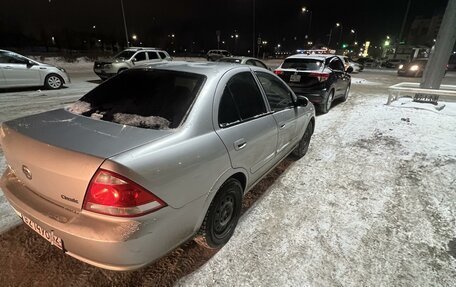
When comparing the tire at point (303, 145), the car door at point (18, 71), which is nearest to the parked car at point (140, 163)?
the tire at point (303, 145)

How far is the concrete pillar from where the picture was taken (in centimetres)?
795

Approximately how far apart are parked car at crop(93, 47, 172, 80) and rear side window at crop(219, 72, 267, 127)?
10.5 metres

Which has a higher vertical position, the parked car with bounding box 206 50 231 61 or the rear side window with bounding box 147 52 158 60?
Answer: the rear side window with bounding box 147 52 158 60

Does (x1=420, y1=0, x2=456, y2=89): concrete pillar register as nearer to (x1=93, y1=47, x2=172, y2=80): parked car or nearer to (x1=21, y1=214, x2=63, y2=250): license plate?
(x1=21, y1=214, x2=63, y2=250): license plate

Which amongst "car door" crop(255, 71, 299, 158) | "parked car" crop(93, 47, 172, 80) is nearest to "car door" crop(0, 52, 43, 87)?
"parked car" crop(93, 47, 172, 80)

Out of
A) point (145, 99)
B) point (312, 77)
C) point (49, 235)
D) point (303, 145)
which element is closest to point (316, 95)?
point (312, 77)

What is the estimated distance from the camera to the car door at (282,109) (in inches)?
128

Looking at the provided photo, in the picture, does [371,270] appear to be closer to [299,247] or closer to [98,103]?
[299,247]

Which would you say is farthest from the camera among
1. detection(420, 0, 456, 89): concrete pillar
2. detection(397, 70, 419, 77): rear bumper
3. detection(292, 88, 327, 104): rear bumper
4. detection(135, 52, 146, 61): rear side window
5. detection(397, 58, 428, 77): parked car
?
detection(397, 70, 419, 77): rear bumper

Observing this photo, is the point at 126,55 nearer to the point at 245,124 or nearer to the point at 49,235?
the point at 245,124

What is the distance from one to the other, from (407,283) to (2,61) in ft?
40.8

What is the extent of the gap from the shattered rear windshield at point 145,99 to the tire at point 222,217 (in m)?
0.80

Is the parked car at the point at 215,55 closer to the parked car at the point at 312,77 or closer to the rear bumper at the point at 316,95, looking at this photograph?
the parked car at the point at 312,77

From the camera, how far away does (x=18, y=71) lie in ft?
30.9
